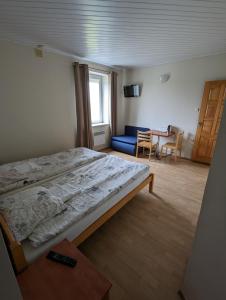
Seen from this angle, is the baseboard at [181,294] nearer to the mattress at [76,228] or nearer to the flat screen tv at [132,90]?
the mattress at [76,228]

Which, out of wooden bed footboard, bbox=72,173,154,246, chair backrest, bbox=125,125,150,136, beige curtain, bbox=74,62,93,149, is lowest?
wooden bed footboard, bbox=72,173,154,246

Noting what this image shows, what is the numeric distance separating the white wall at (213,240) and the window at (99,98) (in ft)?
12.9

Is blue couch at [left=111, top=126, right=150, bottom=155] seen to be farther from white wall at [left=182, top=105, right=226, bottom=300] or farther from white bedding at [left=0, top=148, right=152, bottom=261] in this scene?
white wall at [left=182, top=105, right=226, bottom=300]

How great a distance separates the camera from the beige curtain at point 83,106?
344 centimetres

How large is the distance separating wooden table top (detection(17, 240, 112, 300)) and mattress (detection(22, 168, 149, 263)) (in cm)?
12

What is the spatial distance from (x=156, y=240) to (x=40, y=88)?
3.18 meters

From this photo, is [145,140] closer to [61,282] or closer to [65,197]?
[65,197]

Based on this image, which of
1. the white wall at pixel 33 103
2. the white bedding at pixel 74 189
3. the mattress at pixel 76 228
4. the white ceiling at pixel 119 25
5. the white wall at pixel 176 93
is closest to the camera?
the mattress at pixel 76 228

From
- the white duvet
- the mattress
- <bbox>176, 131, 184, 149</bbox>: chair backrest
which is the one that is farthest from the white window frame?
the mattress

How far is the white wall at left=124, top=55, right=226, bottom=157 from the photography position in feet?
11.1

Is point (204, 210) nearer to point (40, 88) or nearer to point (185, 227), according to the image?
point (185, 227)

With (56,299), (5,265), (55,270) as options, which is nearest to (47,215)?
(55,270)

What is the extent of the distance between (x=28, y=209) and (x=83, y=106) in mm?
2860

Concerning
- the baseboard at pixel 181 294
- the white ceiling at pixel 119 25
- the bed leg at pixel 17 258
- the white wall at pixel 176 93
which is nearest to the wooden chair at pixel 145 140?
the white wall at pixel 176 93
